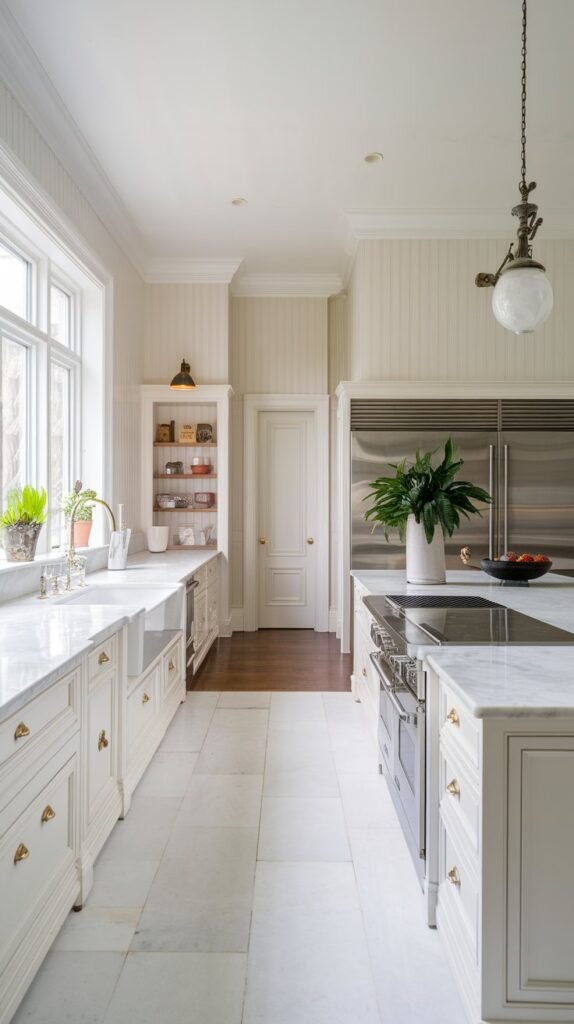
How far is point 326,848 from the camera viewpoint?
7.20ft

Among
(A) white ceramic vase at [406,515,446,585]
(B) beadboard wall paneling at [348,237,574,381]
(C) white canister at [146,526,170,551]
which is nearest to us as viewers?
(A) white ceramic vase at [406,515,446,585]

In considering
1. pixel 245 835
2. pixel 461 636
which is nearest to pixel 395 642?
pixel 461 636

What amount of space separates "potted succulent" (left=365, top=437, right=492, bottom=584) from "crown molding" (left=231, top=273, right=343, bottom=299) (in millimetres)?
3371

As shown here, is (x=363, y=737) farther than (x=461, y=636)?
Yes

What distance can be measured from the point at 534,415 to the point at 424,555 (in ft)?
7.58

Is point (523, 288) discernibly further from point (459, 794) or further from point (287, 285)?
point (287, 285)

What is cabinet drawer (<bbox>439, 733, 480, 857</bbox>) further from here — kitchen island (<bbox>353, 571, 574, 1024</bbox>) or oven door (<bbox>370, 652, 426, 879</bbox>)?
oven door (<bbox>370, 652, 426, 879</bbox>)

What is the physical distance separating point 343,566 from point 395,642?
110 inches

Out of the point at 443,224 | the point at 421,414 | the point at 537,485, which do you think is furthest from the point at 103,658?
the point at 443,224

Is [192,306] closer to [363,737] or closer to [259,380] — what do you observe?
[259,380]

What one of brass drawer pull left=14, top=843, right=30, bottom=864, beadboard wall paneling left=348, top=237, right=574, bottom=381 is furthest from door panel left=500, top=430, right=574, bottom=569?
brass drawer pull left=14, top=843, right=30, bottom=864

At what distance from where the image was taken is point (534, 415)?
4770 mm

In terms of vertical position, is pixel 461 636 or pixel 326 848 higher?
pixel 461 636

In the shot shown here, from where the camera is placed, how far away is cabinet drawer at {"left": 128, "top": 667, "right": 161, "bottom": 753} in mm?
2579
